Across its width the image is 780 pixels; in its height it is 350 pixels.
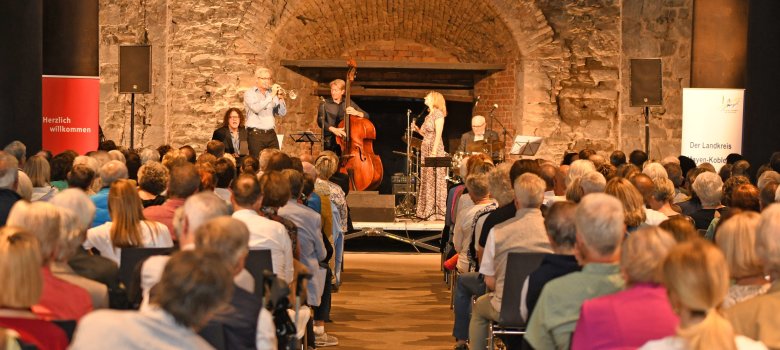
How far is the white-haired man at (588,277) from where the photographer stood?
3.93 m

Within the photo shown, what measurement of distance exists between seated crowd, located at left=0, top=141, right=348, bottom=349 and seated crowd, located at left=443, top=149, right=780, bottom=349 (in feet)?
3.15

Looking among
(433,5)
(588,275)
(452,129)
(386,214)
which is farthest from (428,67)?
(588,275)

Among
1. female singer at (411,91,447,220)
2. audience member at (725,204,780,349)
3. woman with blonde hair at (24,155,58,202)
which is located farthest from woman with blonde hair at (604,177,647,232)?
female singer at (411,91,447,220)

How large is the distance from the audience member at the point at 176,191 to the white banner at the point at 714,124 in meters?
8.63

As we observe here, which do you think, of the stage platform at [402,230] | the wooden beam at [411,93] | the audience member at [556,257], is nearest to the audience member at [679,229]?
the audience member at [556,257]

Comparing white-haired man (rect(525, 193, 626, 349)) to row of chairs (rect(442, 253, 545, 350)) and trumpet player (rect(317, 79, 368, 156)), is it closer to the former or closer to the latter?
row of chairs (rect(442, 253, 545, 350))

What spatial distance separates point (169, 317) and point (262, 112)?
9.82m

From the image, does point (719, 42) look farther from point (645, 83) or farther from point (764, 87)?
point (764, 87)

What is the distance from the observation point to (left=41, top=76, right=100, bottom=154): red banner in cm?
1254

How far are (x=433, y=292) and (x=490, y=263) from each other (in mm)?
4247

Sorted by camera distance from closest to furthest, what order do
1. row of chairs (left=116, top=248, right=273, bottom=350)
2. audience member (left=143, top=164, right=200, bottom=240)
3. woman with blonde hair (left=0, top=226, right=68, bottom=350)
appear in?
woman with blonde hair (left=0, top=226, right=68, bottom=350) → row of chairs (left=116, top=248, right=273, bottom=350) → audience member (left=143, top=164, right=200, bottom=240)

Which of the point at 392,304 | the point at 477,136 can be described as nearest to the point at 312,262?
the point at 392,304

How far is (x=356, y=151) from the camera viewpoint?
1323 centimetres

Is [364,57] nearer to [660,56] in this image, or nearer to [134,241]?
[660,56]
